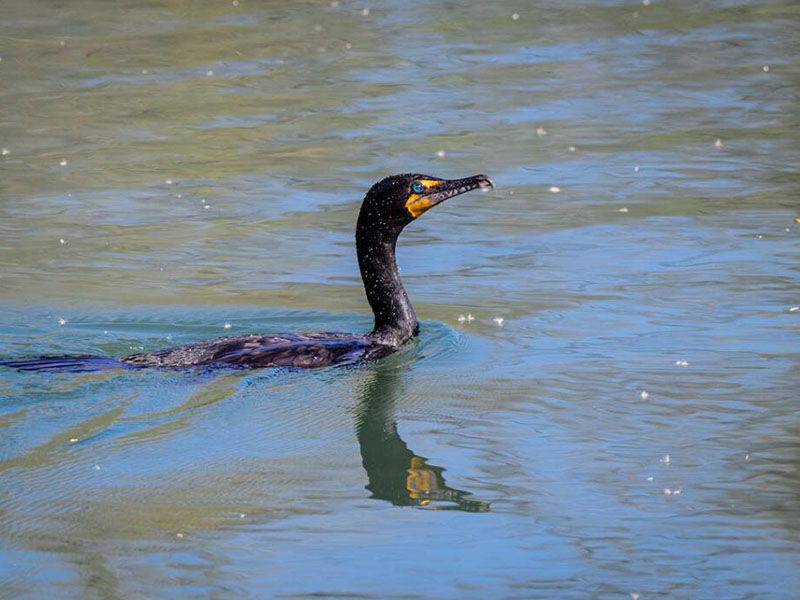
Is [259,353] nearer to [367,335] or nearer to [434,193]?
[367,335]

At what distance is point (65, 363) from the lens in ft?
25.1

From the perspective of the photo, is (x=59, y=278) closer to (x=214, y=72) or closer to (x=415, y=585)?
(x=415, y=585)

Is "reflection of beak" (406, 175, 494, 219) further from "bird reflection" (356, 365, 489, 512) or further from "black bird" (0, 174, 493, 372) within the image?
"bird reflection" (356, 365, 489, 512)

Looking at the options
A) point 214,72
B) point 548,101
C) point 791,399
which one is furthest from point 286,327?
point 214,72

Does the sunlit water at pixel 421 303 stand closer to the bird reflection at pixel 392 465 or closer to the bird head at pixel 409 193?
the bird reflection at pixel 392 465

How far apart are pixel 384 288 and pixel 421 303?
2.73 ft

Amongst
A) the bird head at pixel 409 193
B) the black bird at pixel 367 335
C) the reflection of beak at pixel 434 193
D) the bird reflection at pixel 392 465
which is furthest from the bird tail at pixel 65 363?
the reflection of beak at pixel 434 193

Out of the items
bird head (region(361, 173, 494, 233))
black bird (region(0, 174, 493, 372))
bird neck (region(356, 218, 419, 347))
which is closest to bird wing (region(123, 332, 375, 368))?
black bird (region(0, 174, 493, 372))

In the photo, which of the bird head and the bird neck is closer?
the bird head

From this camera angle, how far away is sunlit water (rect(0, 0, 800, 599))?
5465mm

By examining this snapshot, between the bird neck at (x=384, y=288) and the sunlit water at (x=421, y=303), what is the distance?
0.17 metres

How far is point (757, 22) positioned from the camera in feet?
53.8

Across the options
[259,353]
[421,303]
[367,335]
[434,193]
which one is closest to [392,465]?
[259,353]

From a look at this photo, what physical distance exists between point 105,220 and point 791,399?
560cm
